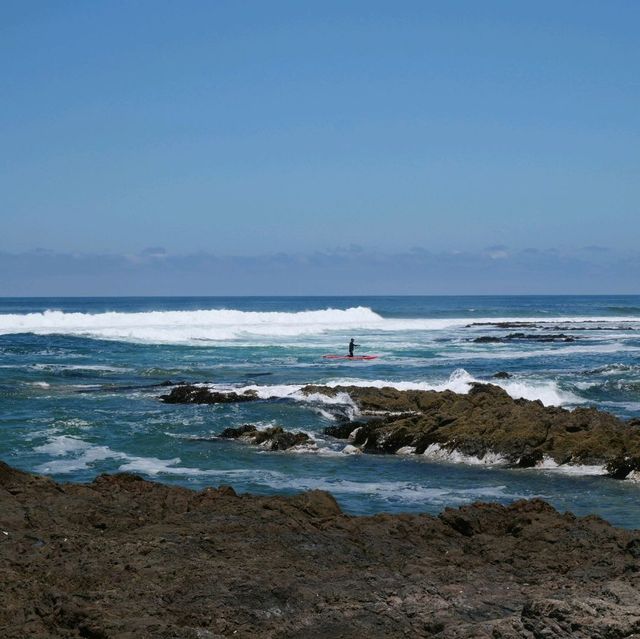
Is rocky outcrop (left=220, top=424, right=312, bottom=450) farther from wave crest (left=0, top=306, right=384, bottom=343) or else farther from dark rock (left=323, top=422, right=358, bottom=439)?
wave crest (left=0, top=306, right=384, bottom=343)

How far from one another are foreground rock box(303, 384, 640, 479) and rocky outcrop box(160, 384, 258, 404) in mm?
4935

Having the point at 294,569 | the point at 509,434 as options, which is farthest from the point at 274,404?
the point at 294,569

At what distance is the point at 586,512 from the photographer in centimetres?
1305

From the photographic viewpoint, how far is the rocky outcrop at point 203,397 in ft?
83.7

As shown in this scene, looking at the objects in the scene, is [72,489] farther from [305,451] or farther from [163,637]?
[305,451]

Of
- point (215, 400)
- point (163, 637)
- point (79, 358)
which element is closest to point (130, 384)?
point (215, 400)

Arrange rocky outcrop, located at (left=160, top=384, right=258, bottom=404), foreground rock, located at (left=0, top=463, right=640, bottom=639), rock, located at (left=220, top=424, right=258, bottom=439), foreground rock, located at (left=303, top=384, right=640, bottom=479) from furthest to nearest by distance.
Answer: rocky outcrop, located at (left=160, top=384, right=258, bottom=404)
rock, located at (left=220, top=424, right=258, bottom=439)
foreground rock, located at (left=303, top=384, right=640, bottom=479)
foreground rock, located at (left=0, top=463, right=640, bottom=639)

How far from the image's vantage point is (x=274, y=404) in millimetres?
24281

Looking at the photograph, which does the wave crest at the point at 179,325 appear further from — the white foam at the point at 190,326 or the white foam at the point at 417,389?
the white foam at the point at 417,389

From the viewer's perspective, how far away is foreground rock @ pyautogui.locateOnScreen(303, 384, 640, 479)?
16.6 m

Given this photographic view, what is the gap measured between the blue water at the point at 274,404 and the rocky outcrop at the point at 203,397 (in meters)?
0.64

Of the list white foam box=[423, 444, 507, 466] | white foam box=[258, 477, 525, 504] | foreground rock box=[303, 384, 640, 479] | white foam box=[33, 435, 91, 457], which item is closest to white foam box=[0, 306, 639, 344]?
white foam box=[33, 435, 91, 457]

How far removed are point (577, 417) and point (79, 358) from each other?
28348 millimetres

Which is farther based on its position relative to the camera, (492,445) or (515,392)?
(515,392)
